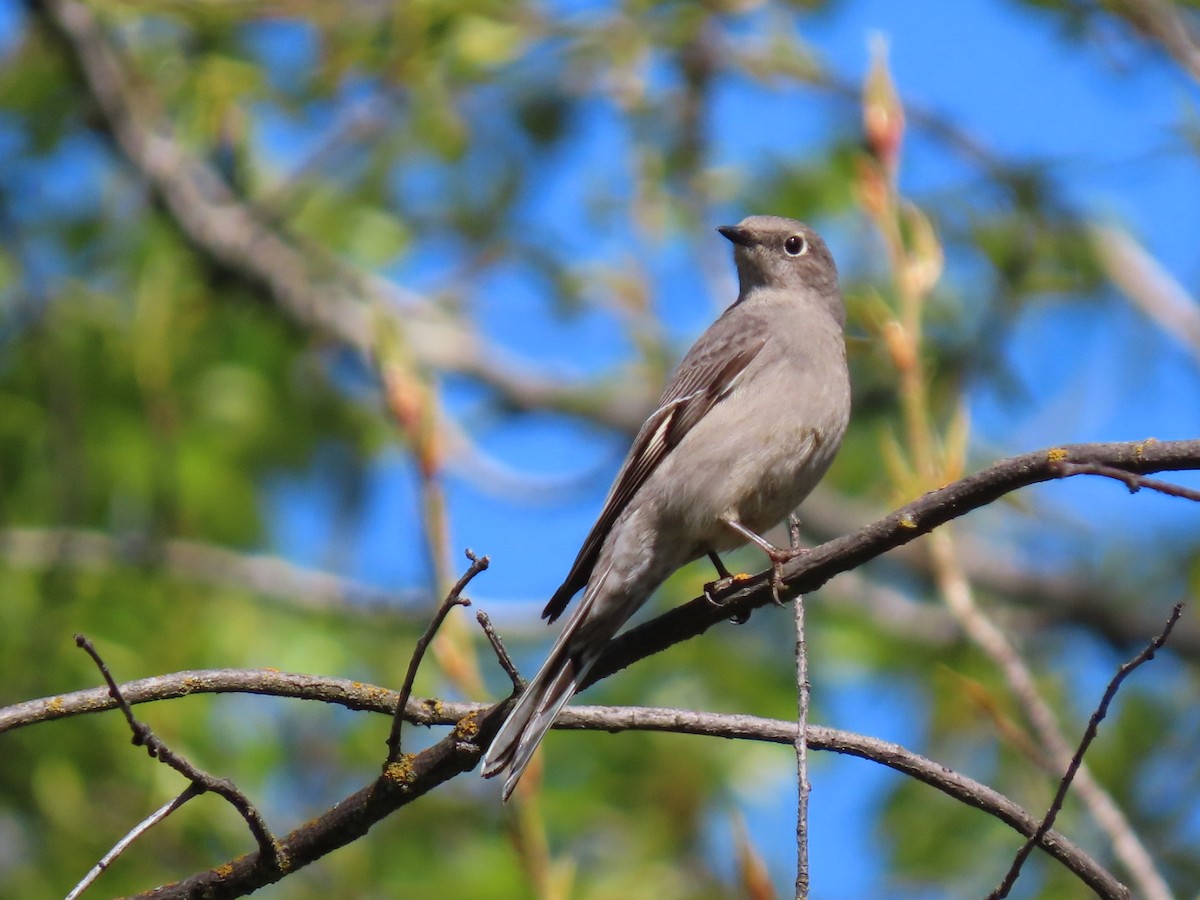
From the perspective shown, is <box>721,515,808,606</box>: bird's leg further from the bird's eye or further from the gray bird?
the bird's eye

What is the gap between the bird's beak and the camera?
6.70 m

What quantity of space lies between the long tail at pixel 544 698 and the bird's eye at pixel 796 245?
275 cm

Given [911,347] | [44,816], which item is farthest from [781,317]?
[44,816]

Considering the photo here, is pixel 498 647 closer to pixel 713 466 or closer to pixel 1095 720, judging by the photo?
pixel 1095 720

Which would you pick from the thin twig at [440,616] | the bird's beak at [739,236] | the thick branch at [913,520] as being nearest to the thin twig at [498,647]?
the thin twig at [440,616]

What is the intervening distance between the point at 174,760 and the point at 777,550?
2.15 metres

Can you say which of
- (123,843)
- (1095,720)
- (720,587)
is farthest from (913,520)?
(123,843)

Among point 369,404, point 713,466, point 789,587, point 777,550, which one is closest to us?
point 789,587

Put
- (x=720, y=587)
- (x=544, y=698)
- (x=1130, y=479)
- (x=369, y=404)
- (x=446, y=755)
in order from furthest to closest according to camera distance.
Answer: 1. (x=369, y=404)
2. (x=720, y=587)
3. (x=544, y=698)
4. (x=446, y=755)
5. (x=1130, y=479)

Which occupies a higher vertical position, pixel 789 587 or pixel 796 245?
pixel 796 245

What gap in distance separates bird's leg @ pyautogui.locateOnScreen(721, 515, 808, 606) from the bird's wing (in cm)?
45

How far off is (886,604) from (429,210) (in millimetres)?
4420

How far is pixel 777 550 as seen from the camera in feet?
14.6

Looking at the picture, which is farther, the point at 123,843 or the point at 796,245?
the point at 796,245
